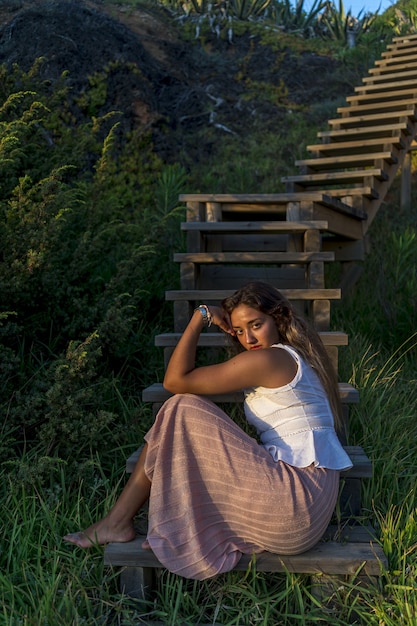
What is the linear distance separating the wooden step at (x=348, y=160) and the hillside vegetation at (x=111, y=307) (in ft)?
→ 2.33

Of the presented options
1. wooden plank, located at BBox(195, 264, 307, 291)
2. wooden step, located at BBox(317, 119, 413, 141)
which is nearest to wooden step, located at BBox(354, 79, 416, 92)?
wooden step, located at BBox(317, 119, 413, 141)

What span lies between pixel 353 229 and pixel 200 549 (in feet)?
11.9

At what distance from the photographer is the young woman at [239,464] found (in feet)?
7.84

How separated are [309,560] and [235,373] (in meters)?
0.70

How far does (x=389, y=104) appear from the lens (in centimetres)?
722

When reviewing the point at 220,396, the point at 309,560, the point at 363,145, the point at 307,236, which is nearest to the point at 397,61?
the point at 363,145

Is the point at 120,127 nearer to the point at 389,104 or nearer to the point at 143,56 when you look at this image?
the point at 143,56

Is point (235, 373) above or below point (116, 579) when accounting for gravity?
above

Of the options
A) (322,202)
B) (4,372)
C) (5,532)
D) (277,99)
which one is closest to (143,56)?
(277,99)

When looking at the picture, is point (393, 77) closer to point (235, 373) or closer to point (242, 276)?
point (242, 276)

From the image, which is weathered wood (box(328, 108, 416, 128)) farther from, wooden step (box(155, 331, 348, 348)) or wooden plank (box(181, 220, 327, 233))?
wooden step (box(155, 331, 348, 348))

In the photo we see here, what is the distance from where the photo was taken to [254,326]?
2.67 m

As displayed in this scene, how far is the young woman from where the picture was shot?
2389mm

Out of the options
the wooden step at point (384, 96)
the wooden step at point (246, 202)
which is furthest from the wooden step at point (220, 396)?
the wooden step at point (384, 96)
